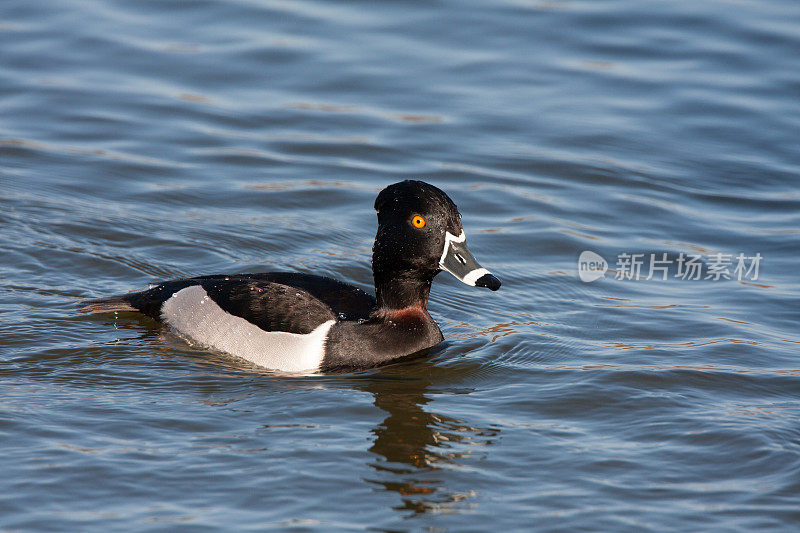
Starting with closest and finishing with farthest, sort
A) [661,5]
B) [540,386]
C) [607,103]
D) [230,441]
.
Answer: [230,441]
[540,386]
[607,103]
[661,5]

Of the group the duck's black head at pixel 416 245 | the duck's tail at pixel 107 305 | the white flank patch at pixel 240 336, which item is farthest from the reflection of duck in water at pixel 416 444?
the duck's tail at pixel 107 305

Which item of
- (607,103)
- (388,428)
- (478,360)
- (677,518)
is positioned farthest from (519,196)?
(677,518)

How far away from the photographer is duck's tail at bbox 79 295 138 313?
8.76 m

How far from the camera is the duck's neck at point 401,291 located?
8.20 meters

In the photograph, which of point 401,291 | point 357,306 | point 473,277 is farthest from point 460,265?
point 357,306

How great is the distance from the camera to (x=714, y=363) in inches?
324

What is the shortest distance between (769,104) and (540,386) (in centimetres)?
769

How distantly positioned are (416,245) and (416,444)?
1642mm

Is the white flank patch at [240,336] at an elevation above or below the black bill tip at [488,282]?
below

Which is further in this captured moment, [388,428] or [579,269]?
[579,269]

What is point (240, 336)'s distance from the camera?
8195 millimetres

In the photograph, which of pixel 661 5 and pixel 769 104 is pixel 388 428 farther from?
pixel 661 5

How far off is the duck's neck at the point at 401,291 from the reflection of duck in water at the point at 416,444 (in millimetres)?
591

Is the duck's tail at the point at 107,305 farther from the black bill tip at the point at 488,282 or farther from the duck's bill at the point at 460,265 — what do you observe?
the black bill tip at the point at 488,282
